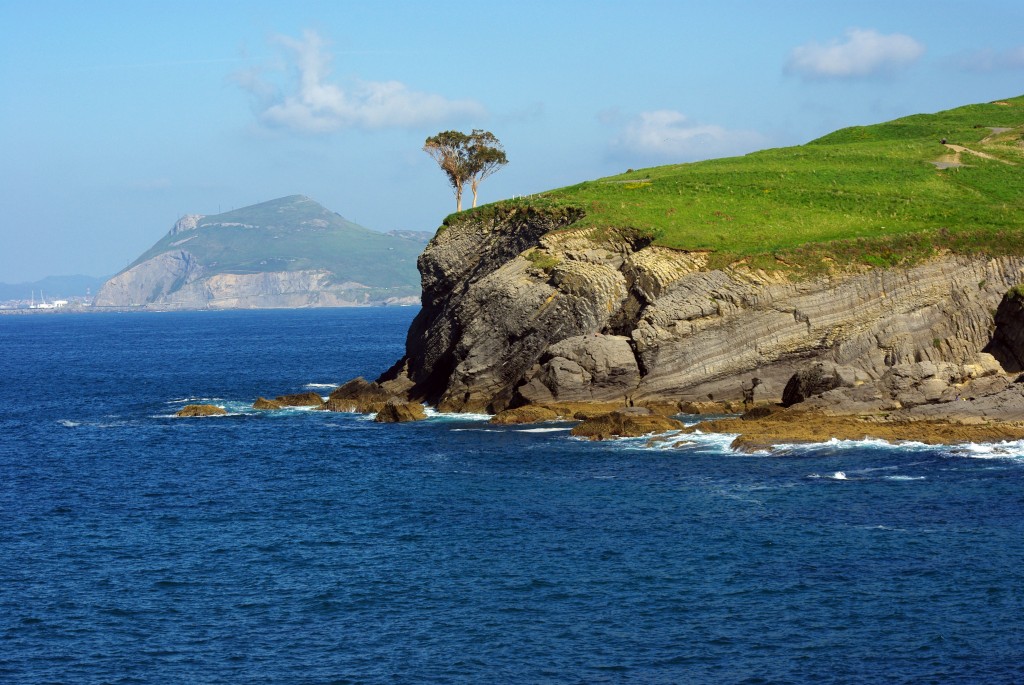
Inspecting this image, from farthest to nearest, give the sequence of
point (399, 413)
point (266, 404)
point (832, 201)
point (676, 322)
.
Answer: point (832, 201), point (266, 404), point (399, 413), point (676, 322)

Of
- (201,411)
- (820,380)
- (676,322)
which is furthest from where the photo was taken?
(201,411)

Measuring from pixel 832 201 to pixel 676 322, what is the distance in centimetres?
2610

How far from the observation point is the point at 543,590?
42.7 meters

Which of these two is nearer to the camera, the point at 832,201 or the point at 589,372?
the point at 589,372

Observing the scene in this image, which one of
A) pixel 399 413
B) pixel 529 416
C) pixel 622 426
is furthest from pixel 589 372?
pixel 399 413

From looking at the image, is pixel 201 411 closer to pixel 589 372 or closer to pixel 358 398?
pixel 358 398

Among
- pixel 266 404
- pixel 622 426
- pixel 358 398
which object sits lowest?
pixel 622 426

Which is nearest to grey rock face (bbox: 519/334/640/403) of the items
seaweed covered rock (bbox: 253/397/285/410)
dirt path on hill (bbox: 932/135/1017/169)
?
seaweed covered rock (bbox: 253/397/285/410)

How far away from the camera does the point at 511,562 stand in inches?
1828

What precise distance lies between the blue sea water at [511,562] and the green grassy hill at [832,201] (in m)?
24.3

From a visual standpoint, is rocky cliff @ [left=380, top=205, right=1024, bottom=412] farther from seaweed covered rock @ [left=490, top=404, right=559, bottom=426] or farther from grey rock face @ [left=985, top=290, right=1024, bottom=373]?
seaweed covered rock @ [left=490, top=404, right=559, bottom=426]

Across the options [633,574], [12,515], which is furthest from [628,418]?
[12,515]

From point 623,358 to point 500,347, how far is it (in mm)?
10987

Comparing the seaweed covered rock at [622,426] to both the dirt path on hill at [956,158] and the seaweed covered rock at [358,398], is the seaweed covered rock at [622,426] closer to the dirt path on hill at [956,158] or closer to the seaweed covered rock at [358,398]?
the seaweed covered rock at [358,398]
